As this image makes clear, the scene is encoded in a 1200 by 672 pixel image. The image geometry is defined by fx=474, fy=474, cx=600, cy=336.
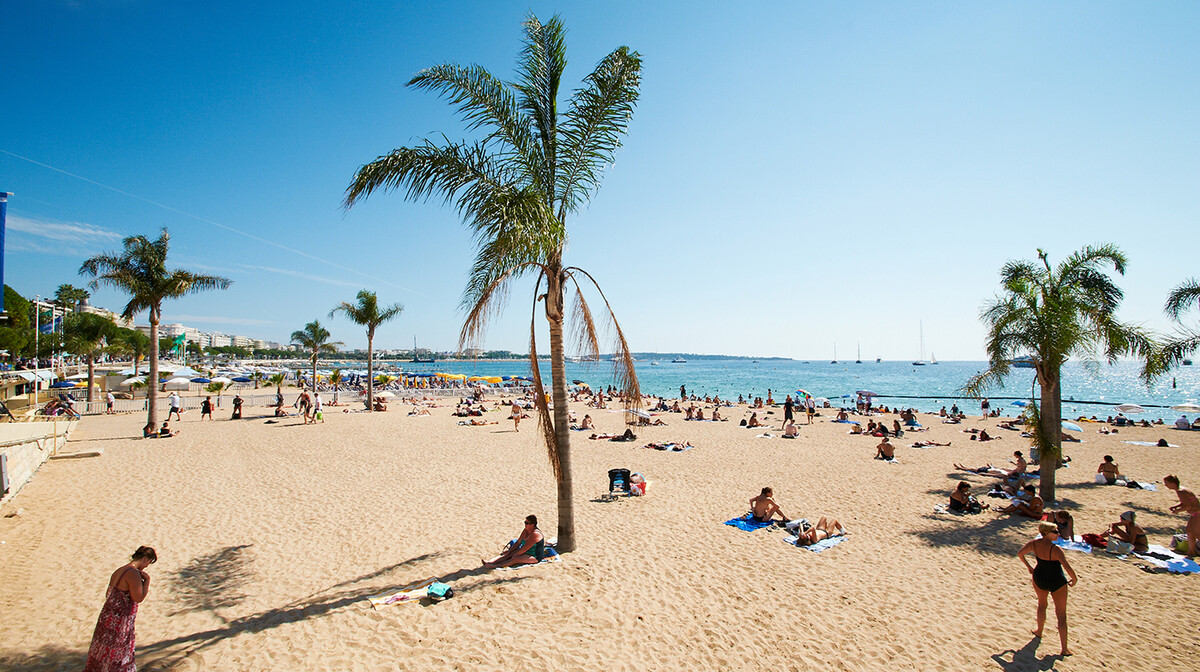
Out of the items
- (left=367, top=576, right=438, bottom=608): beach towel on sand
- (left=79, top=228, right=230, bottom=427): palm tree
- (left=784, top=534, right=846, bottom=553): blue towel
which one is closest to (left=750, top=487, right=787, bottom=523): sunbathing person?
(left=784, top=534, right=846, bottom=553): blue towel

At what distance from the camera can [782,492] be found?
11.1 metres

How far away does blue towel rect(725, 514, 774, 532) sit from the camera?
8.52 m

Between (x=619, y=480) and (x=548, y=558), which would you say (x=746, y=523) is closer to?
(x=619, y=480)

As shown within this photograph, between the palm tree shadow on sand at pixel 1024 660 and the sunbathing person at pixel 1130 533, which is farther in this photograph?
the sunbathing person at pixel 1130 533

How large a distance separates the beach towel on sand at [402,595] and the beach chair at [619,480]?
492 cm

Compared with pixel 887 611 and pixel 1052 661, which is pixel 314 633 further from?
pixel 1052 661

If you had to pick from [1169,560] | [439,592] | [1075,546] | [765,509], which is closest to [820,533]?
[765,509]

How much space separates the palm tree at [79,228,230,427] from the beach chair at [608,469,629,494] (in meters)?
17.0

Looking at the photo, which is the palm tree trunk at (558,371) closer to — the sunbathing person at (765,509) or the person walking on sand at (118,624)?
the sunbathing person at (765,509)

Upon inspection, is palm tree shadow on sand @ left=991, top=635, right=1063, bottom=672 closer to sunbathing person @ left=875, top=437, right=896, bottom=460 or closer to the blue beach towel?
the blue beach towel

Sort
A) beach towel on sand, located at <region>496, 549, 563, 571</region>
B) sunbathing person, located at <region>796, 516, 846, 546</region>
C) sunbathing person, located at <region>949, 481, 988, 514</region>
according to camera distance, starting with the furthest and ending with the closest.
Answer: sunbathing person, located at <region>949, 481, 988, 514</region> < sunbathing person, located at <region>796, 516, 846, 546</region> < beach towel on sand, located at <region>496, 549, 563, 571</region>

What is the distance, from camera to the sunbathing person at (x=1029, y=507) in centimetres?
911

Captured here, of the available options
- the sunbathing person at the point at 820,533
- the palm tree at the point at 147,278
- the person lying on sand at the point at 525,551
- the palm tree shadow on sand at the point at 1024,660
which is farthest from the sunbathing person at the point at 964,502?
the palm tree at the point at 147,278

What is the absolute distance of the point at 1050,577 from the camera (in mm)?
5094
